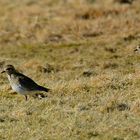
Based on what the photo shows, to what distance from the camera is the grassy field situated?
10086 millimetres

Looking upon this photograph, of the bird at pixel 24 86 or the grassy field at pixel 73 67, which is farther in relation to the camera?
the bird at pixel 24 86

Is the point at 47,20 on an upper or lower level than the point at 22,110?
lower

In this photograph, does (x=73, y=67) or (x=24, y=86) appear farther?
(x=73, y=67)

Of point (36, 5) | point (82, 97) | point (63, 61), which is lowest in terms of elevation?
point (36, 5)

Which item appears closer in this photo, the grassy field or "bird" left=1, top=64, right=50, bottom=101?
the grassy field

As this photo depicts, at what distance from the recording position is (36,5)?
100 ft

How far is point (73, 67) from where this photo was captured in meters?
16.7

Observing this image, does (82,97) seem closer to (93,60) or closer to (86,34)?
(93,60)

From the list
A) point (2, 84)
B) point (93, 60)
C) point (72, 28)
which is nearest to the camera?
point (2, 84)

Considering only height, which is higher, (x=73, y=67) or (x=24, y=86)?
(x=24, y=86)

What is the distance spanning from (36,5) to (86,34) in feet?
27.0

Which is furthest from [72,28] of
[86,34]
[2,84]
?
[2,84]

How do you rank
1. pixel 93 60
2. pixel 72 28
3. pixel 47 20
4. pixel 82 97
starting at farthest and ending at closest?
1. pixel 47 20
2. pixel 72 28
3. pixel 93 60
4. pixel 82 97

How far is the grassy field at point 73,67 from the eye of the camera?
1009 cm
